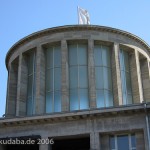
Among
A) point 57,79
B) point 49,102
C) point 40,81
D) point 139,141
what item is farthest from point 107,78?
point 139,141

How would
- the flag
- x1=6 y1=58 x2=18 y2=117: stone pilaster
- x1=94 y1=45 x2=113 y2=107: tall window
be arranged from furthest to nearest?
the flag < x1=6 y1=58 x2=18 y2=117: stone pilaster < x1=94 y1=45 x2=113 y2=107: tall window

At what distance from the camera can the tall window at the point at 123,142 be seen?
23.1 meters

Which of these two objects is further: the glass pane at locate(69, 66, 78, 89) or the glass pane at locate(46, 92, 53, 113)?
the glass pane at locate(69, 66, 78, 89)

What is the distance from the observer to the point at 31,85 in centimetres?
3347

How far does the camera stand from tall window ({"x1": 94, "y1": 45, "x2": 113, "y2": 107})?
3116 centimetres

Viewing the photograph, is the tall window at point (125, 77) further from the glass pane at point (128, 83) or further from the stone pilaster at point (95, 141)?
the stone pilaster at point (95, 141)

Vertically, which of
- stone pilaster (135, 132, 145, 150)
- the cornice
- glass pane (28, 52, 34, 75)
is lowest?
stone pilaster (135, 132, 145, 150)

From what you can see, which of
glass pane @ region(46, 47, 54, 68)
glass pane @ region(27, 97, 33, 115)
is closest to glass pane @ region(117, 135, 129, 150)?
glass pane @ region(27, 97, 33, 115)

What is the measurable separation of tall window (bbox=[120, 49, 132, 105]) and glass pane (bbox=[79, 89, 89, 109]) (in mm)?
3687

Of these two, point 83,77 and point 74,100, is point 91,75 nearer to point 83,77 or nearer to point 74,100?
point 83,77

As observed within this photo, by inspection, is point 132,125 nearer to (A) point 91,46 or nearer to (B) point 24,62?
(A) point 91,46

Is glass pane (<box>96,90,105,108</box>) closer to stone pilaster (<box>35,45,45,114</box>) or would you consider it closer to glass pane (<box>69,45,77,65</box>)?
glass pane (<box>69,45,77,65</box>)

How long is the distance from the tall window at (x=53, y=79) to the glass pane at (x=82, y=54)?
6.70 feet

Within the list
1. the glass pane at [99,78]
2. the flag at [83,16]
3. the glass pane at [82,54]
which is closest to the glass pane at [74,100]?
the glass pane at [99,78]
